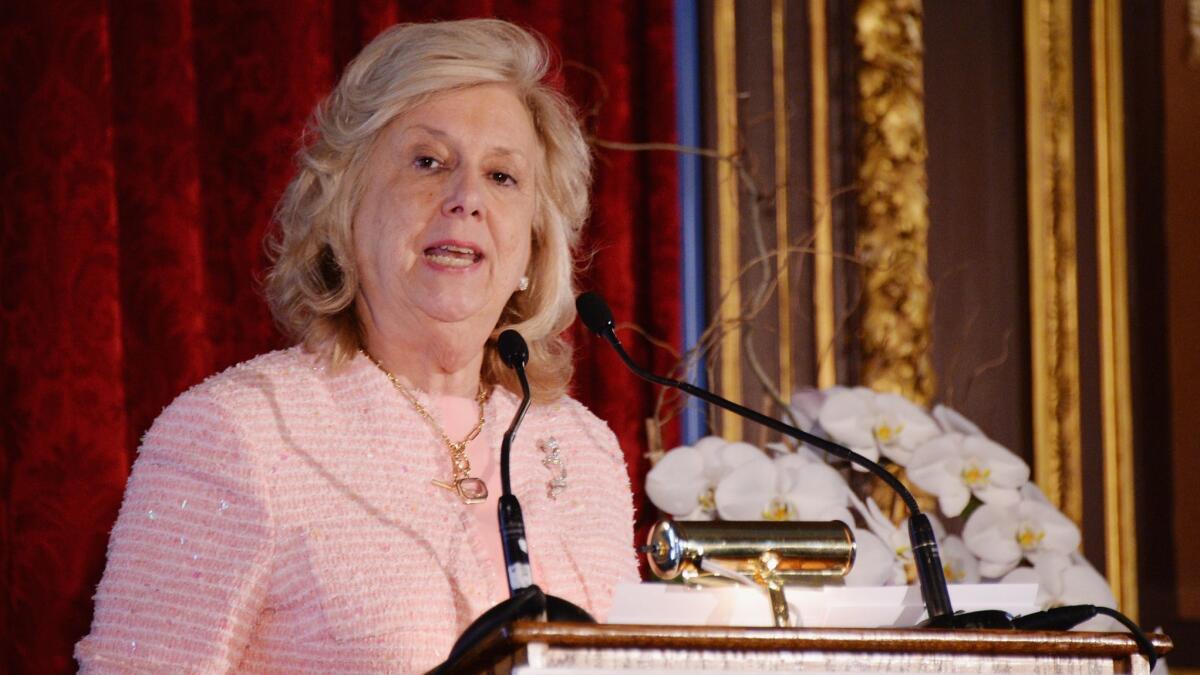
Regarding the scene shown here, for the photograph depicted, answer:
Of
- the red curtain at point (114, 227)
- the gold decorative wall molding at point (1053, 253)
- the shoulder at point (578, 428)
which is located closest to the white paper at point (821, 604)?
the shoulder at point (578, 428)

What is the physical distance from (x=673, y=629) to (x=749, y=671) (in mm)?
66

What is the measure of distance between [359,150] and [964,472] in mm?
1237

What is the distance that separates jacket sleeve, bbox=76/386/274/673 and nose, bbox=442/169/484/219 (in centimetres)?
43

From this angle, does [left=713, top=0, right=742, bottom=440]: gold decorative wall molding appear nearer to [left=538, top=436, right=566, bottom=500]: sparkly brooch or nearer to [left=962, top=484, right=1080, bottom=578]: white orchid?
[left=962, top=484, right=1080, bottom=578]: white orchid

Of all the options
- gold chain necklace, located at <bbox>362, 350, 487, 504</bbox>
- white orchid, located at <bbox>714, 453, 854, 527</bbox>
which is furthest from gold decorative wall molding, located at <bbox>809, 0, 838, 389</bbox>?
gold chain necklace, located at <bbox>362, 350, 487, 504</bbox>

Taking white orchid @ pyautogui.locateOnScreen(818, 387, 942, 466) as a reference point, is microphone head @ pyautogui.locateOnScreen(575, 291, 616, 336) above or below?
above

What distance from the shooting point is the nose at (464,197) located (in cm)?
203

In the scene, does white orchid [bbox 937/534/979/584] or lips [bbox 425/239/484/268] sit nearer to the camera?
lips [bbox 425/239/484/268]

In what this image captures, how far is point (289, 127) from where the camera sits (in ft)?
8.69

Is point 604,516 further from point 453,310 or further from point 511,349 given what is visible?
point 511,349

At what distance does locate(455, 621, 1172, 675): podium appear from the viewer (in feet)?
3.54

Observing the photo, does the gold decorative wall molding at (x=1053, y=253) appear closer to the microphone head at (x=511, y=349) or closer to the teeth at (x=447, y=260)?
the teeth at (x=447, y=260)

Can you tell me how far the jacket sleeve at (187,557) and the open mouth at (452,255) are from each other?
0.37 m

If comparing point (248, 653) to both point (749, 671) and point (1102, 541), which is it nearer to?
point (749, 671)
